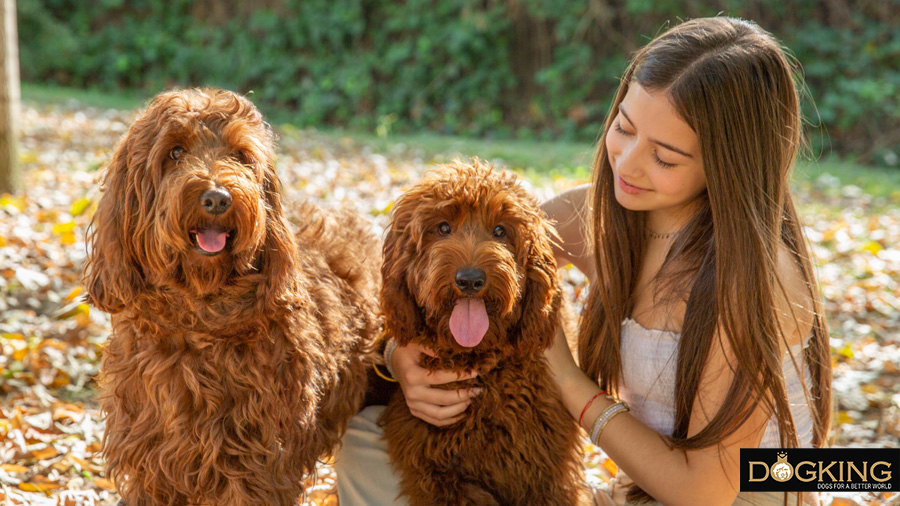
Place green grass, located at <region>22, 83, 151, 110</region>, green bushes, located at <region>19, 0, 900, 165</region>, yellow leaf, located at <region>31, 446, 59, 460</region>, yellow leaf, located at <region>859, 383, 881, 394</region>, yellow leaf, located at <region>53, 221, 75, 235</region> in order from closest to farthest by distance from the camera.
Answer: yellow leaf, located at <region>31, 446, 59, 460</region>
yellow leaf, located at <region>859, 383, 881, 394</region>
yellow leaf, located at <region>53, 221, 75, 235</region>
green bushes, located at <region>19, 0, 900, 165</region>
green grass, located at <region>22, 83, 151, 110</region>

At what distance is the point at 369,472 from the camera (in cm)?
305

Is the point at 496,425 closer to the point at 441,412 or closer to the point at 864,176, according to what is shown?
the point at 441,412

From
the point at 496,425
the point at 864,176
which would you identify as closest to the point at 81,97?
the point at 864,176

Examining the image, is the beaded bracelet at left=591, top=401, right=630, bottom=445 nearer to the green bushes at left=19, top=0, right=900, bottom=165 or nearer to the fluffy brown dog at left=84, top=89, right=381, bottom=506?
the fluffy brown dog at left=84, top=89, right=381, bottom=506

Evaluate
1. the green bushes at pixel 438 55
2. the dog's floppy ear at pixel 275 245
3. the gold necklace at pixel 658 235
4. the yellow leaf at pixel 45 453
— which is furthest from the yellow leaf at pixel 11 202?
the green bushes at pixel 438 55

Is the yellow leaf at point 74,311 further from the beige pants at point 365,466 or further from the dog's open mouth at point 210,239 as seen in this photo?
the dog's open mouth at point 210,239

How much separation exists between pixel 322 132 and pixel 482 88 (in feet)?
9.46

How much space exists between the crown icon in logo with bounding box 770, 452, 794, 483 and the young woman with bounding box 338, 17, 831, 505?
7 centimetres

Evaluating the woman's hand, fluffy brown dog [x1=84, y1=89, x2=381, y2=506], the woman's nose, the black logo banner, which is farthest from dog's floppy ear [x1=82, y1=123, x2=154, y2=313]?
the black logo banner

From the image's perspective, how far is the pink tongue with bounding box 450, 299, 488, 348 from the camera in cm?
255

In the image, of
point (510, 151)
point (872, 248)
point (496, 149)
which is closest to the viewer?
point (872, 248)

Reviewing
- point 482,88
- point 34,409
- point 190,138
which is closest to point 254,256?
point 190,138

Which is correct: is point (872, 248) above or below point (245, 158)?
below

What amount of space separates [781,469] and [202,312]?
6.93 ft
